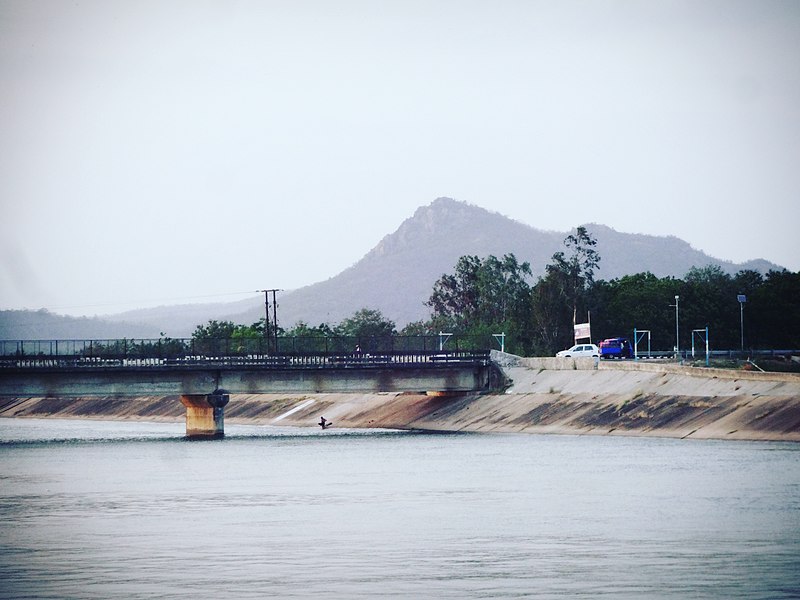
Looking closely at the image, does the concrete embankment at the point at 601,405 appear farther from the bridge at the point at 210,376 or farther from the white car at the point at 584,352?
the white car at the point at 584,352

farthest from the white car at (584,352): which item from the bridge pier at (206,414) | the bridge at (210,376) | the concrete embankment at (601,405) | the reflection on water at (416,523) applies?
the reflection on water at (416,523)

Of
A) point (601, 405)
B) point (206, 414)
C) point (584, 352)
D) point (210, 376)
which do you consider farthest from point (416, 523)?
point (584, 352)

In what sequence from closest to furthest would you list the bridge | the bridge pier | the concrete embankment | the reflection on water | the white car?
1. the reflection on water
2. the concrete embankment
3. the bridge
4. the bridge pier
5. the white car

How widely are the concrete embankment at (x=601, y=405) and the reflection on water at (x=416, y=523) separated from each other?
5227 millimetres

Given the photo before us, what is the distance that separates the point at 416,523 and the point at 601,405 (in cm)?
6700

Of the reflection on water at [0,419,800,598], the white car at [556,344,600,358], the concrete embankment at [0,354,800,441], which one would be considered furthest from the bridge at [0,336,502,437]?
the reflection on water at [0,419,800,598]

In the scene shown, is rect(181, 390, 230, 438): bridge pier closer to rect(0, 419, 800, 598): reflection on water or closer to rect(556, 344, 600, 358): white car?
rect(0, 419, 800, 598): reflection on water

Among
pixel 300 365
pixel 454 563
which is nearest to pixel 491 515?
pixel 454 563

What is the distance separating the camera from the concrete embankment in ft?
341

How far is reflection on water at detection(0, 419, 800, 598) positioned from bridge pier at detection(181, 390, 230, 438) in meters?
32.6

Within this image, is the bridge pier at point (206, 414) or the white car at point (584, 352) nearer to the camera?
the bridge pier at point (206, 414)

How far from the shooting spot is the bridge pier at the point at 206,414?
138500 mm

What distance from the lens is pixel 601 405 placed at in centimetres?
12506

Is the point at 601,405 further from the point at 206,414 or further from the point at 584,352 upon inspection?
the point at 584,352
